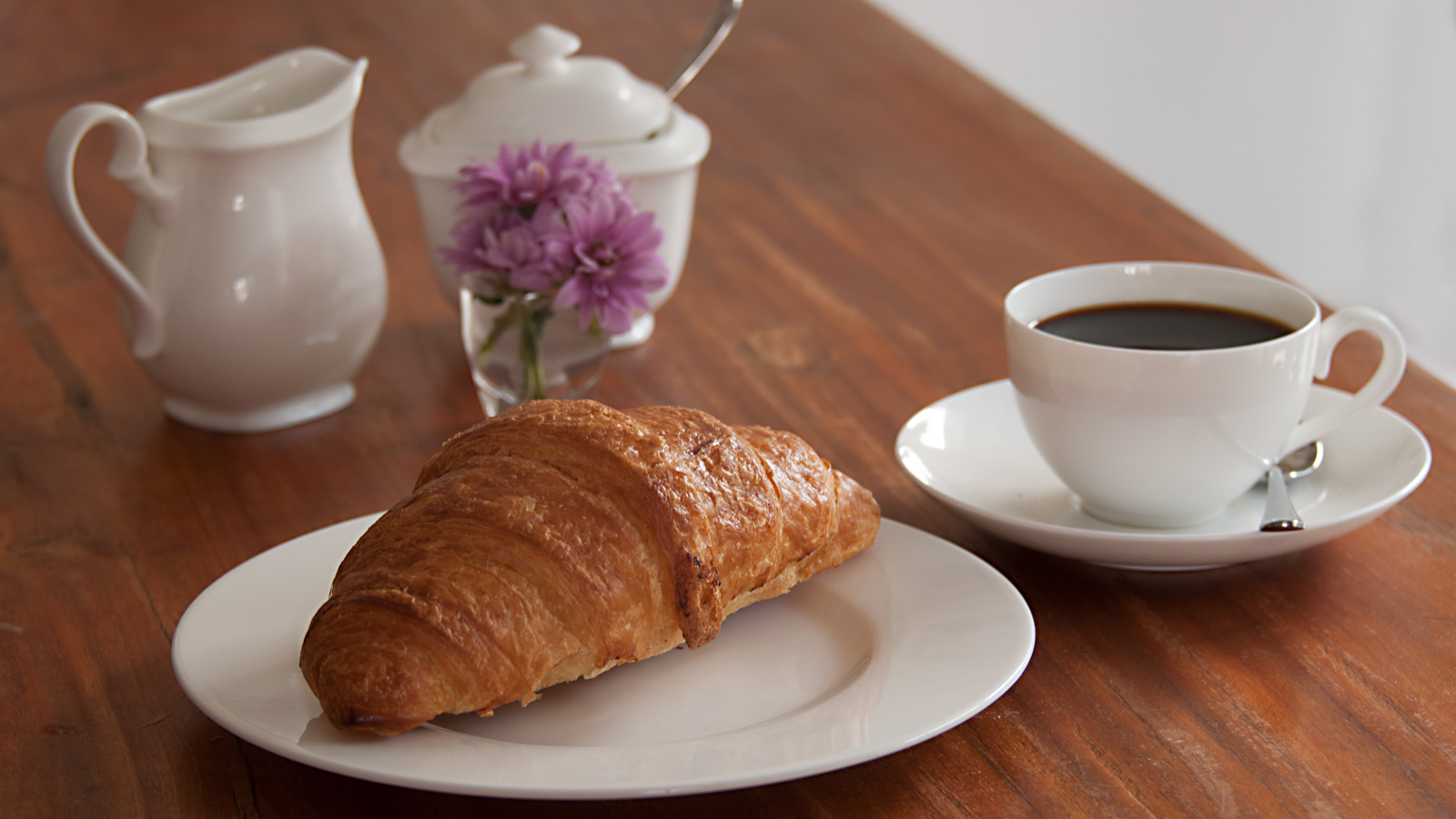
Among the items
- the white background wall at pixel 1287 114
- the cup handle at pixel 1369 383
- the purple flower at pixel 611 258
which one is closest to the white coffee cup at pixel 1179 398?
the cup handle at pixel 1369 383

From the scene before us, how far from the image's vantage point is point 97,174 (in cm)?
151

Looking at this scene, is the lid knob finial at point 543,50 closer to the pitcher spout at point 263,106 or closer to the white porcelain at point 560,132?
the white porcelain at point 560,132

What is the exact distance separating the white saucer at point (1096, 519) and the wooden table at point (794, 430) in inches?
1.2

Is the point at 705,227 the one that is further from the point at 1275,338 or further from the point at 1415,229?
the point at 1415,229

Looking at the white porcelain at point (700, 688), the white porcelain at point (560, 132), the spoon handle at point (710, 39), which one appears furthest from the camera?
the spoon handle at point (710, 39)

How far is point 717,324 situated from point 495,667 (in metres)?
0.63

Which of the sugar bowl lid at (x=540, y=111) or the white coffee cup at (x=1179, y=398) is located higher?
the white coffee cup at (x=1179, y=398)

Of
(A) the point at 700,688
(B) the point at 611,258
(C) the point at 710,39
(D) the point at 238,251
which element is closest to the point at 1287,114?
(C) the point at 710,39

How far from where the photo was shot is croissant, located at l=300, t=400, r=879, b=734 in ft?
1.90

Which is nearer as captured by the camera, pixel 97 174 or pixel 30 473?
pixel 30 473

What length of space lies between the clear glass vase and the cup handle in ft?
1.59

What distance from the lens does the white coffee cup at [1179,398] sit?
0.73 m

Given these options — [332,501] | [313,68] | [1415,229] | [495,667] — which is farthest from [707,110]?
[1415,229]

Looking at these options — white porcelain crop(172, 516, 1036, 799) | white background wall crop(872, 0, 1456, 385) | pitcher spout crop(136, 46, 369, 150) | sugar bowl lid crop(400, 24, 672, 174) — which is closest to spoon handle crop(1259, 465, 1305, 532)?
white porcelain crop(172, 516, 1036, 799)
